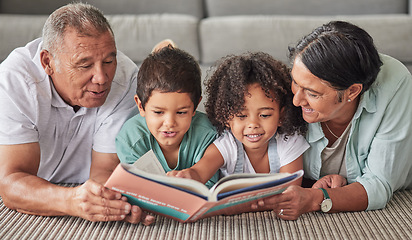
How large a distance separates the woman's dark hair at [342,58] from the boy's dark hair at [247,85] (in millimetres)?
141

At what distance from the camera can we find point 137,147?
1.77 m

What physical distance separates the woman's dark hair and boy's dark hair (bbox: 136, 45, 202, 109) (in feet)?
1.30

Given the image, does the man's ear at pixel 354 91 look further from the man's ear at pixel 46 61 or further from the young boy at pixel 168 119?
the man's ear at pixel 46 61

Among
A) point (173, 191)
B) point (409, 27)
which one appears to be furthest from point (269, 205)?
point (409, 27)

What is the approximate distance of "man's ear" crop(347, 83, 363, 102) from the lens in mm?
1628

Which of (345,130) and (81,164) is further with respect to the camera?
(81,164)

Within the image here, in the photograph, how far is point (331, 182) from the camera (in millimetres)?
1807

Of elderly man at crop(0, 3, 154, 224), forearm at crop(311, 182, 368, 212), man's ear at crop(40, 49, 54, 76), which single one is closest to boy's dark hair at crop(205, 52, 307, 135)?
forearm at crop(311, 182, 368, 212)

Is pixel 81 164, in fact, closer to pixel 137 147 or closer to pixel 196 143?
pixel 137 147

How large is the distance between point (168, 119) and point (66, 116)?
47 centimetres

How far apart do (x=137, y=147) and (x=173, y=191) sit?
1.41ft

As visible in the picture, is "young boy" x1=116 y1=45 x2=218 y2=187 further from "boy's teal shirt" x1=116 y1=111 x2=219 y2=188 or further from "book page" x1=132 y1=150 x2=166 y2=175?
"book page" x1=132 y1=150 x2=166 y2=175

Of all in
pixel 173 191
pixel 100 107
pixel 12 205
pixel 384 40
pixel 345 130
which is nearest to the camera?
pixel 173 191

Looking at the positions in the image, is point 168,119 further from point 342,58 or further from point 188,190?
point 342,58
